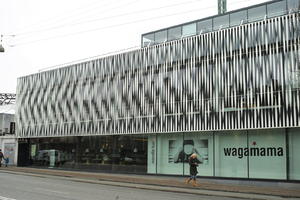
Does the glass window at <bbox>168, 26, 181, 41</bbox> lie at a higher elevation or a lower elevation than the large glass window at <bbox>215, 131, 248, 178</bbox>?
higher

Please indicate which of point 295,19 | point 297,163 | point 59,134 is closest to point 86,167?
point 59,134

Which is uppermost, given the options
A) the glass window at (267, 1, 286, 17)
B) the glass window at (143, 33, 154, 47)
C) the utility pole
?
the utility pole

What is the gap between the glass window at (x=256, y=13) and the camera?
2933cm

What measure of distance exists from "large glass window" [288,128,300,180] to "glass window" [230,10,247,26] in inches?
411

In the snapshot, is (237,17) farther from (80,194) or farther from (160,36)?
(80,194)

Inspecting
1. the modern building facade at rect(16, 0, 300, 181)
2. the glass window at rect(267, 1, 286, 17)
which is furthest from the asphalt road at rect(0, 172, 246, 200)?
the glass window at rect(267, 1, 286, 17)

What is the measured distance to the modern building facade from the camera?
80.4 ft

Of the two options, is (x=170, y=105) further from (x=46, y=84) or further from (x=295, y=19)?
(x=46, y=84)

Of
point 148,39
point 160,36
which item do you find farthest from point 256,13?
point 148,39

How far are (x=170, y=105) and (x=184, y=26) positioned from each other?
7.90 metres

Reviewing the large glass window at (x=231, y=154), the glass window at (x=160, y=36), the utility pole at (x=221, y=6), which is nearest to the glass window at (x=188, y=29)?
the glass window at (x=160, y=36)

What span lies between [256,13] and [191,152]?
12.0 meters

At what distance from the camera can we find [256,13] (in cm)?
2998

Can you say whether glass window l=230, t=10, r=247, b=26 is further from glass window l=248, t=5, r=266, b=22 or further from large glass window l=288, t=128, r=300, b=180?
large glass window l=288, t=128, r=300, b=180
